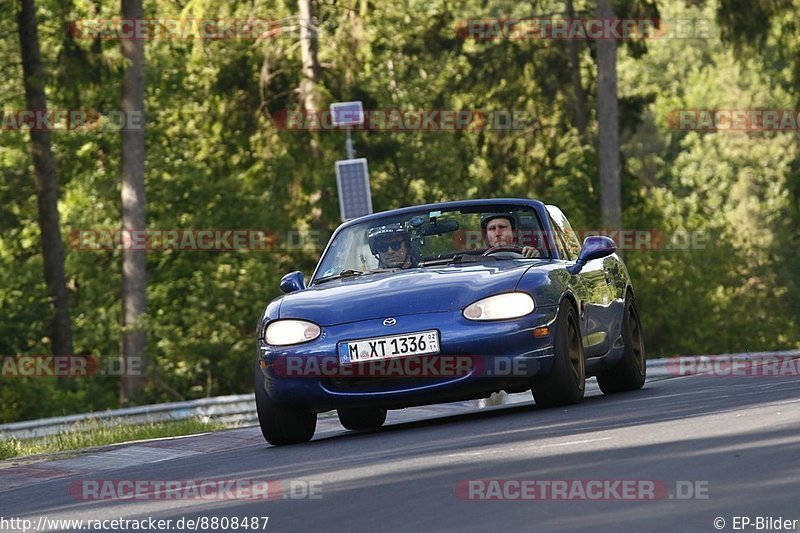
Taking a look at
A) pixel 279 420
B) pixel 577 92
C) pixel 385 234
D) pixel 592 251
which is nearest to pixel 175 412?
pixel 385 234

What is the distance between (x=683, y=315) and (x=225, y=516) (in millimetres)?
47299

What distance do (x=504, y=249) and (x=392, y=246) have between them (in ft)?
2.63

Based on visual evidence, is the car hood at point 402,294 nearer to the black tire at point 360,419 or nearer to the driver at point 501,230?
the driver at point 501,230

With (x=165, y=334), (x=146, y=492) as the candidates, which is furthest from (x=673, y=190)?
(x=146, y=492)

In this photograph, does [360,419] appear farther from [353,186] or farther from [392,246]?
[353,186]

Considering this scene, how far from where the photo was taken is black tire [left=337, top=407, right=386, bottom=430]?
1315 cm

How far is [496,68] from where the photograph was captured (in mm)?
49875

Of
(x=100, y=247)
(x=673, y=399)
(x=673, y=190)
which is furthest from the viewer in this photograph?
(x=673, y=190)

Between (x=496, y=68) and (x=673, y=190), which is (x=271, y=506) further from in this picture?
(x=673, y=190)

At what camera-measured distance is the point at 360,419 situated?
1334 cm

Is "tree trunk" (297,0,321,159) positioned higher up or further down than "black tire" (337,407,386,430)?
higher up

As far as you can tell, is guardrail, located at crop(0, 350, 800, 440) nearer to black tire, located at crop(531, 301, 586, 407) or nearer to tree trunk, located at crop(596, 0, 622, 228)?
black tire, located at crop(531, 301, 586, 407)

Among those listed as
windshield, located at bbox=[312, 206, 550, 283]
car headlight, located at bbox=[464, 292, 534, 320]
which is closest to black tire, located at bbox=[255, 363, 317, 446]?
windshield, located at bbox=[312, 206, 550, 283]

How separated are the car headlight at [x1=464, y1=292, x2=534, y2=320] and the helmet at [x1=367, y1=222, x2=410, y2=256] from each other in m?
1.57
